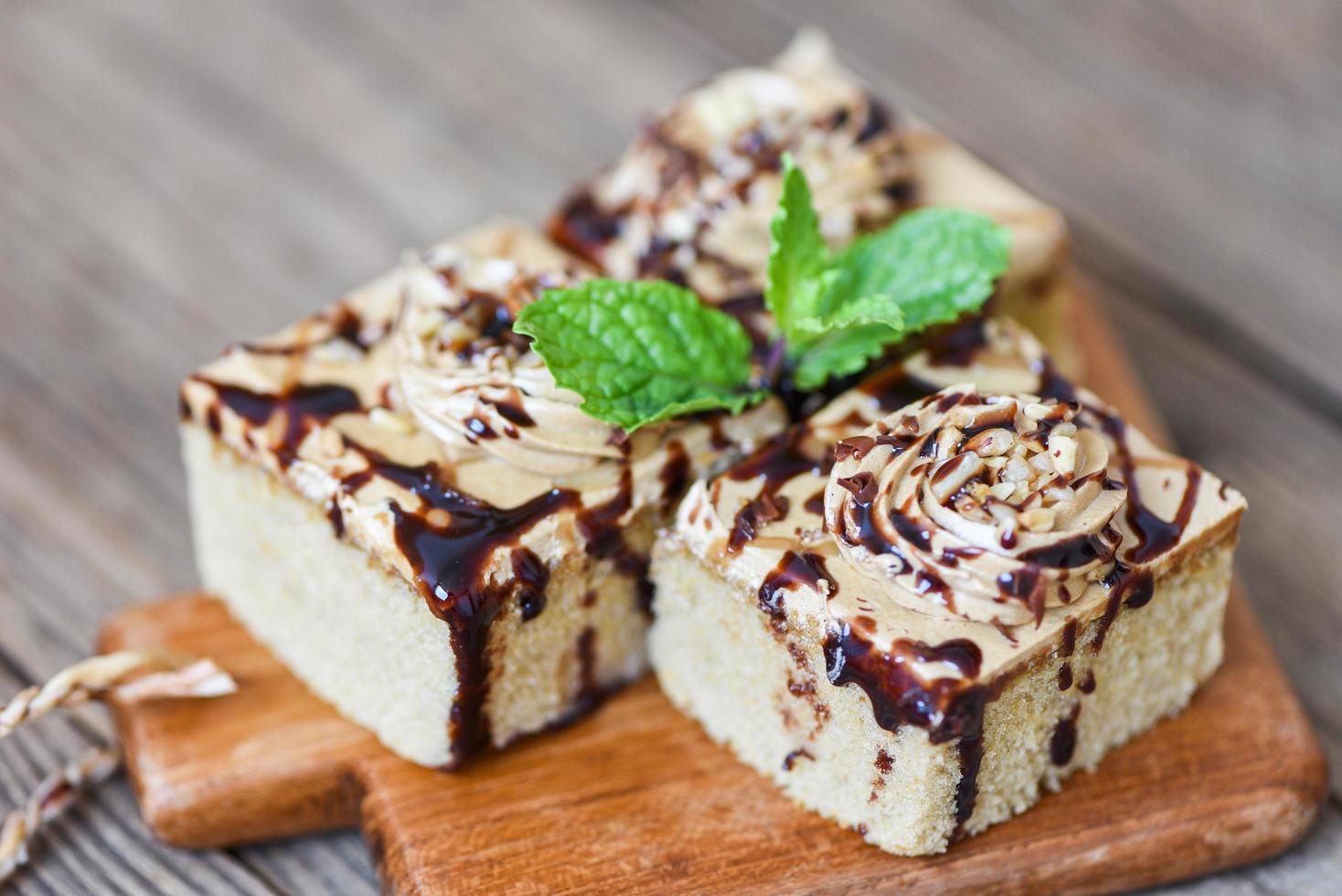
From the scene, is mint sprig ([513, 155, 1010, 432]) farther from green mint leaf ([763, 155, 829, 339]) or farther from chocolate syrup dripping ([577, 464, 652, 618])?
chocolate syrup dripping ([577, 464, 652, 618])

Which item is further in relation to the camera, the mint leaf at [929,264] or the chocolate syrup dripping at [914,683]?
the mint leaf at [929,264]

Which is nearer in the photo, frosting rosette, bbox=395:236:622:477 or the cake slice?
frosting rosette, bbox=395:236:622:477

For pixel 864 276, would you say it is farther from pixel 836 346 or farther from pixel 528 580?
pixel 528 580

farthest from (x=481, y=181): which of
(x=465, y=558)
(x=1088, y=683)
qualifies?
(x=1088, y=683)

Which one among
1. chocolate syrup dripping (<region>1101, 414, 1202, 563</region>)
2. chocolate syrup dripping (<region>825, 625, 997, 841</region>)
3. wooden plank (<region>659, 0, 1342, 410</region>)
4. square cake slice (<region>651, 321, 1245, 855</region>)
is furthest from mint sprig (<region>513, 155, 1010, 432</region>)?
wooden plank (<region>659, 0, 1342, 410</region>)

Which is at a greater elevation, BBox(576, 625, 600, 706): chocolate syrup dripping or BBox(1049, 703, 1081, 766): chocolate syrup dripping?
BBox(1049, 703, 1081, 766): chocolate syrup dripping

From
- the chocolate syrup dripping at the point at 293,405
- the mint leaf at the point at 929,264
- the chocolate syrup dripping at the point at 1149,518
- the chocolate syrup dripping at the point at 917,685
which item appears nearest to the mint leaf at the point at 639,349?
the mint leaf at the point at 929,264

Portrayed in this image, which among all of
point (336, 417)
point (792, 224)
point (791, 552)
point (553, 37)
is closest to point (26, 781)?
point (336, 417)

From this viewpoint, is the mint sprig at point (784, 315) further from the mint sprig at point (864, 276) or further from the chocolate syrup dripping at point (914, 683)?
the chocolate syrup dripping at point (914, 683)
